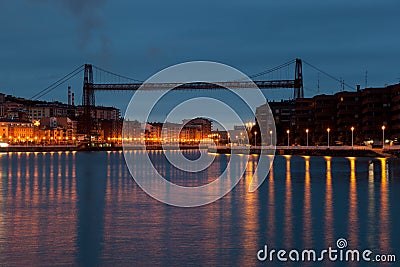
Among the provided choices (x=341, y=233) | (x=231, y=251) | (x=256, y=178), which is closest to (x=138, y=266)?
(x=231, y=251)

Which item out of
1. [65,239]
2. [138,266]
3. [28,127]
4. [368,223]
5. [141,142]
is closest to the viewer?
[138,266]

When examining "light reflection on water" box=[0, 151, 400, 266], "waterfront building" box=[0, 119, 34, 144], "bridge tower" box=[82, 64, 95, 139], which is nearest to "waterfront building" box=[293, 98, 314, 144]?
"bridge tower" box=[82, 64, 95, 139]

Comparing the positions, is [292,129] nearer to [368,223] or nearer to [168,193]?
[168,193]

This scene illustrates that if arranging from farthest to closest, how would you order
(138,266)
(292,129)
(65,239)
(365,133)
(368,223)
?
1. (292,129)
2. (365,133)
3. (368,223)
4. (65,239)
5. (138,266)

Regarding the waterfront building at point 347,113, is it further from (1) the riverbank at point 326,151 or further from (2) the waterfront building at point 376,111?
(1) the riverbank at point 326,151

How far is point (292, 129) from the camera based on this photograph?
290ft

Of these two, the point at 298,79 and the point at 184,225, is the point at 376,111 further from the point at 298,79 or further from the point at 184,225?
the point at 184,225

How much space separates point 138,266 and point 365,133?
64267 mm

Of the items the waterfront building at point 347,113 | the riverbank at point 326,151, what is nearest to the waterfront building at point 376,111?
the waterfront building at point 347,113

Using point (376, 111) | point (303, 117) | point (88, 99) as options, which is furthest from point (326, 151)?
point (88, 99)

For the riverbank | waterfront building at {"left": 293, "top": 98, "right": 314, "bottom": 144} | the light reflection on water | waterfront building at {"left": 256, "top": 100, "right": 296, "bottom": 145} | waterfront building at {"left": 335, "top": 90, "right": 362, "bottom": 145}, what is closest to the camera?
the light reflection on water

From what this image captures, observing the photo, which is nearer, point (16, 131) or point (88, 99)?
point (88, 99)

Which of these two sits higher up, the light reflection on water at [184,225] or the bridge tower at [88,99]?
the bridge tower at [88,99]

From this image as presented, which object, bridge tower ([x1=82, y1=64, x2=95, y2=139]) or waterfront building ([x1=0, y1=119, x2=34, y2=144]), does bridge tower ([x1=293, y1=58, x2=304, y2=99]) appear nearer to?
bridge tower ([x1=82, y1=64, x2=95, y2=139])
